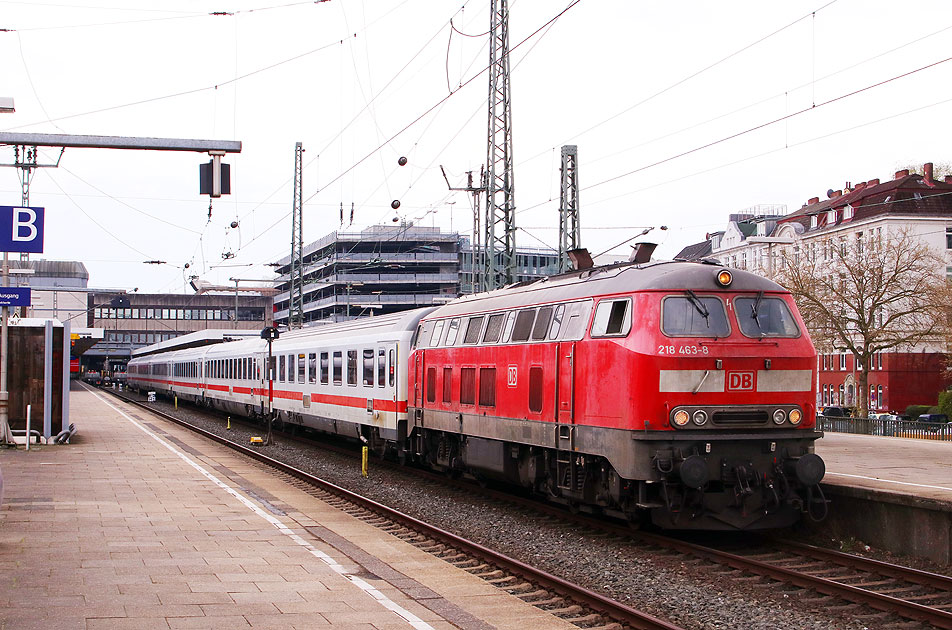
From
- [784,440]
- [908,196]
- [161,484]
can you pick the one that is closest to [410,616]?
[784,440]

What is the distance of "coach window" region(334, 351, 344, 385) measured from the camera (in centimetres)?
2757

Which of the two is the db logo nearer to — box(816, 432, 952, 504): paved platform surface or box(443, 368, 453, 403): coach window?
box(816, 432, 952, 504): paved platform surface

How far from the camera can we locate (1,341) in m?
25.0

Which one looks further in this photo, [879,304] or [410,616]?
[879,304]

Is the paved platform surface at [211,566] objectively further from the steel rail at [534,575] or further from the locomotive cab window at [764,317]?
the locomotive cab window at [764,317]

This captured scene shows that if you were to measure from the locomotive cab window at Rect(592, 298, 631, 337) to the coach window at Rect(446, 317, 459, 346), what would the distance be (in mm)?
5588

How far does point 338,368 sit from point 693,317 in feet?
53.8

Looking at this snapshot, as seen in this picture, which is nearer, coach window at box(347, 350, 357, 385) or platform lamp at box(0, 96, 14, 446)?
platform lamp at box(0, 96, 14, 446)

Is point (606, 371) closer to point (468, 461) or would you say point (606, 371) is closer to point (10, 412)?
point (468, 461)

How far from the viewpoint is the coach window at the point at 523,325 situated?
15.7 metres

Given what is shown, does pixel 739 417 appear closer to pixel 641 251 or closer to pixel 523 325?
pixel 641 251

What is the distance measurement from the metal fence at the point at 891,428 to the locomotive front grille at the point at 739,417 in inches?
975

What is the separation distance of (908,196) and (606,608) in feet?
217

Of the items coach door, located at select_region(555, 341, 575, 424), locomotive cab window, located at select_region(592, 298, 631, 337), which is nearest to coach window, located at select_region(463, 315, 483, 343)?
coach door, located at select_region(555, 341, 575, 424)
